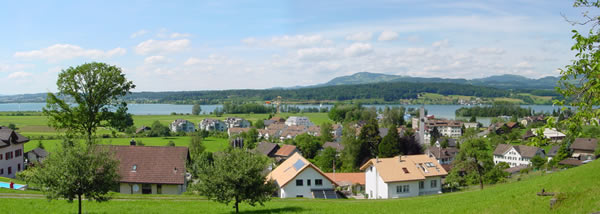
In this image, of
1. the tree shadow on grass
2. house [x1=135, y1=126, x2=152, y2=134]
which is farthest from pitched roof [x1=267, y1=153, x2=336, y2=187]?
house [x1=135, y1=126, x2=152, y2=134]

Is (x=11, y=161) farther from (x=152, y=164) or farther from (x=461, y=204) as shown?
(x=461, y=204)

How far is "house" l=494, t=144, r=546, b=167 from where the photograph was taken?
77562 mm

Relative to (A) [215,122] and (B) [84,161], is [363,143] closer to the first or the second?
(B) [84,161]

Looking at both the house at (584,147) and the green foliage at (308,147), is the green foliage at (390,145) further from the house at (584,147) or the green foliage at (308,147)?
the house at (584,147)

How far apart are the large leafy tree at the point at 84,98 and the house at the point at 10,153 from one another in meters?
13.8

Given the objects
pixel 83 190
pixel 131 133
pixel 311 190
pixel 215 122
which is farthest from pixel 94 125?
pixel 215 122

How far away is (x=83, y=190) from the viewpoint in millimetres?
16359

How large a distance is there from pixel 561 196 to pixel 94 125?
26.8 meters

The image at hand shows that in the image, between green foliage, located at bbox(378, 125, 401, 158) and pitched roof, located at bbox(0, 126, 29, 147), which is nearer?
pitched roof, located at bbox(0, 126, 29, 147)

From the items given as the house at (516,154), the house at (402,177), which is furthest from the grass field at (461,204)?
the house at (516,154)

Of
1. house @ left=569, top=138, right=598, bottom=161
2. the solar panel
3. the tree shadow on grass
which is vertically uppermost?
the tree shadow on grass

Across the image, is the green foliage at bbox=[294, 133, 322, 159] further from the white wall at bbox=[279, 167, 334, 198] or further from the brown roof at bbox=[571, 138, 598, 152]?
the brown roof at bbox=[571, 138, 598, 152]

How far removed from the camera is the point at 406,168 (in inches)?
1620

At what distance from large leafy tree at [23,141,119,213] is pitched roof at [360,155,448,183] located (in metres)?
27.0
